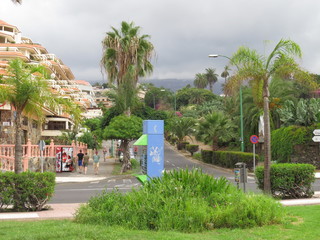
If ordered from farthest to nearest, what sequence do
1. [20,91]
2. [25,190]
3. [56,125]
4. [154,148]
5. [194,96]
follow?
[194,96]
[56,125]
[154,148]
[20,91]
[25,190]

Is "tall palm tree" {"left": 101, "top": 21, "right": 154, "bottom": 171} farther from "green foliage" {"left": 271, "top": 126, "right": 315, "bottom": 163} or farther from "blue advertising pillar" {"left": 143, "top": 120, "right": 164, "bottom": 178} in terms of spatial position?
"blue advertising pillar" {"left": 143, "top": 120, "right": 164, "bottom": 178}

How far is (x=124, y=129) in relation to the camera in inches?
Answer: 1330

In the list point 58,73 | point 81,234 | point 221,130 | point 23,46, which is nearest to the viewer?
point 81,234

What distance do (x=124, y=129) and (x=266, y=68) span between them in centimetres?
1945

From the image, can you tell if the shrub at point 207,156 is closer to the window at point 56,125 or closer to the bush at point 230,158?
the bush at point 230,158

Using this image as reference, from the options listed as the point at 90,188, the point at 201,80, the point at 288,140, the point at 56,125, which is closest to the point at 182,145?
the point at 56,125

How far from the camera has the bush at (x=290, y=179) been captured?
15234mm

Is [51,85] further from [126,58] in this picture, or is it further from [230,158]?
[230,158]

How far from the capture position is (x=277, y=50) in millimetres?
15461

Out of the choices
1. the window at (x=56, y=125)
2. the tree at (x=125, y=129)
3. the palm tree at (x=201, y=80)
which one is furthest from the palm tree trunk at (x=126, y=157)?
the palm tree at (x=201, y=80)

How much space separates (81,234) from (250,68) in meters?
10.0

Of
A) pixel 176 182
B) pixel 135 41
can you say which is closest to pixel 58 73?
pixel 135 41

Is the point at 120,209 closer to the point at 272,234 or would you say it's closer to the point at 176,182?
the point at 176,182

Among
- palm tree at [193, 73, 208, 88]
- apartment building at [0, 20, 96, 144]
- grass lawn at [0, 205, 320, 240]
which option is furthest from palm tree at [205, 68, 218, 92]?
grass lawn at [0, 205, 320, 240]
